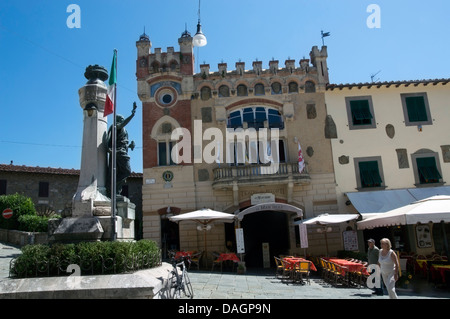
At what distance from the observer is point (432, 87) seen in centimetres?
2064

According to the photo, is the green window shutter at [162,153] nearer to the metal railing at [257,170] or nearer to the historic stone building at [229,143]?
the historic stone building at [229,143]

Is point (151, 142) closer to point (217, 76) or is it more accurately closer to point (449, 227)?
point (217, 76)

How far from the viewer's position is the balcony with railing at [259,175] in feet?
60.0

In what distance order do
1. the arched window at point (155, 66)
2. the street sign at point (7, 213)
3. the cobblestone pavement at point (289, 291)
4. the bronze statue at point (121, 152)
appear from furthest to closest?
the arched window at point (155, 66)
the street sign at point (7, 213)
the bronze statue at point (121, 152)
the cobblestone pavement at point (289, 291)

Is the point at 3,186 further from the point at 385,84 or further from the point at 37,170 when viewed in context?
the point at 385,84

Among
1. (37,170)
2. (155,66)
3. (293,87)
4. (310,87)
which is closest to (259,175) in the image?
(293,87)

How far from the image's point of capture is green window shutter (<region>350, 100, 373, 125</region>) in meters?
20.0

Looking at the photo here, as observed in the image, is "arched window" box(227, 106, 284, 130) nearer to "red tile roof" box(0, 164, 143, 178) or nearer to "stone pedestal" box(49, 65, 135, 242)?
"red tile roof" box(0, 164, 143, 178)

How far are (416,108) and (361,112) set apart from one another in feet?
10.7

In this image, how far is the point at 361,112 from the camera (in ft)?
66.2

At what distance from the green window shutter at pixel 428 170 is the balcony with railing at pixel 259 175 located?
6.43m

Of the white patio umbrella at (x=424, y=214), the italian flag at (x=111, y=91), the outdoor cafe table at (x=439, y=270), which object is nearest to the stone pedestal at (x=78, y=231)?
the italian flag at (x=111, y=91)

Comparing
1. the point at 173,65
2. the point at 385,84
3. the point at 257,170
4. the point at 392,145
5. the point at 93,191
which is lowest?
the point at 93,191

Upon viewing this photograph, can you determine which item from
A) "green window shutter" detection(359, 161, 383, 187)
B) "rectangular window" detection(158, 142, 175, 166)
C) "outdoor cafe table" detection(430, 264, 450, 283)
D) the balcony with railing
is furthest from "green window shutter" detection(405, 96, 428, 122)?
"rectangular window" detection(158, 142, 175, 166)
